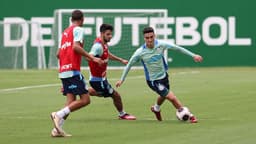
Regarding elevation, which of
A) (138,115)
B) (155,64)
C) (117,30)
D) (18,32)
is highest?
(155,64)

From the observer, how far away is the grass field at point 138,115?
48.8 ft

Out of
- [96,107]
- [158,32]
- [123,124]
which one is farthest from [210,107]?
[158,32]

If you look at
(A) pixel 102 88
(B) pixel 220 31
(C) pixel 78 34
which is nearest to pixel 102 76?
(A) pixel 102 88

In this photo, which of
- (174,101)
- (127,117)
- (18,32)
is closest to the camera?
(174,101)

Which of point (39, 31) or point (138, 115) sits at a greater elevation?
point (138, 115)

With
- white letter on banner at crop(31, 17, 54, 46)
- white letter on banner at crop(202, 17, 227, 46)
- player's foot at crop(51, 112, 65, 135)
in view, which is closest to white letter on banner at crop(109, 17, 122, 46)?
white letter on banner at crop(31, 17, 54, 46)

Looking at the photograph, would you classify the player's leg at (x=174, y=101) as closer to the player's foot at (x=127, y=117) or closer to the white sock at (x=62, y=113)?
the player's foot at (x=127, y=117)

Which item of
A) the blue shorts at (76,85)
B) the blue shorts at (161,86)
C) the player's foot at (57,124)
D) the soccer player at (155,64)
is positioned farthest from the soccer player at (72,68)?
the blue shorts at (161,86)

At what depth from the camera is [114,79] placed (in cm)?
3309

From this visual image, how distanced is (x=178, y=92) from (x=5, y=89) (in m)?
5.04

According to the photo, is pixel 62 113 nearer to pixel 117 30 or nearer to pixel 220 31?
pixel 117 30

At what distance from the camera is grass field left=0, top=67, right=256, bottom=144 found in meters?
14.9

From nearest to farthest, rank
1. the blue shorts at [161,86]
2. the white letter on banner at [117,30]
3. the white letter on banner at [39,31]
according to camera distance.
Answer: the blue shorts at [161,86] → the white letter on banner at [117,30] → the white letter on banner at [39,31]

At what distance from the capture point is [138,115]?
63.2 ft
